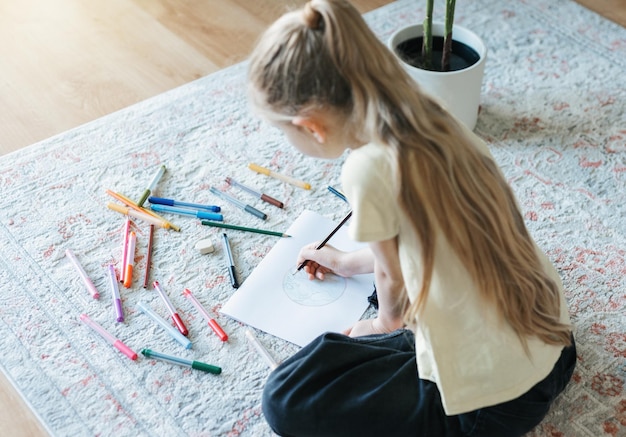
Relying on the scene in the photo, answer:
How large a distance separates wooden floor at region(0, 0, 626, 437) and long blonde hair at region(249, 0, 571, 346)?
0.92 meters

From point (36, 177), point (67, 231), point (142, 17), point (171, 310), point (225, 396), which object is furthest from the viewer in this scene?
point (142, 17)

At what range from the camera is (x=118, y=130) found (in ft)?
5.22

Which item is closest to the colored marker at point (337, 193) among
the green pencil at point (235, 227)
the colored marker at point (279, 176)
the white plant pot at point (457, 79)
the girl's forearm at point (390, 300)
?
the colored marker at point (279, 176)

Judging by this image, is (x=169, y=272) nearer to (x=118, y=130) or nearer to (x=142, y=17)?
(x=118, y=130)

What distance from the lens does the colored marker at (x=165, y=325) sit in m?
1.18

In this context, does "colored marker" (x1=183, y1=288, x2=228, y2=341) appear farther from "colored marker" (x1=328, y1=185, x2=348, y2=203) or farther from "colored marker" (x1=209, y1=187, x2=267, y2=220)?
"colored marker" (x1=328, y1=185, x2=348, y2=203)

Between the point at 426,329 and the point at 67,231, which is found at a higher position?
the point at 426,329

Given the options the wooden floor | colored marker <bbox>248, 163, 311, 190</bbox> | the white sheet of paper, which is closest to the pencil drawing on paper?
the white sheet of paper

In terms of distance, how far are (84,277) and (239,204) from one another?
0.31 metres

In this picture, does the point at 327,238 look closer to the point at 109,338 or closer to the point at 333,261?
the point at 333,261

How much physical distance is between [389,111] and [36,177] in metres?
0.92

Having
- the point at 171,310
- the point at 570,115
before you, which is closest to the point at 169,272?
the point at 171,310

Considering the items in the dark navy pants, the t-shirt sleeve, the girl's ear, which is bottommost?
the dark navy pants

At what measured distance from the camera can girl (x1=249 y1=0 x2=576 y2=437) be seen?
817 millimetres
